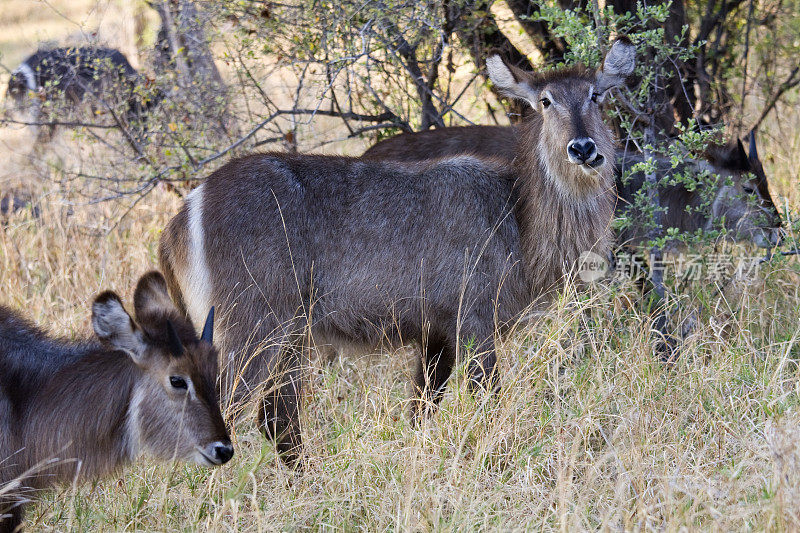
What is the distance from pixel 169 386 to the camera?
2.81 m

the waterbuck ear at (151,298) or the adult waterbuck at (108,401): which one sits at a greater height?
the waterbuck ear at (151,298)

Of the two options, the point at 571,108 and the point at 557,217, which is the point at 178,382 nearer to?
the point at 557,217

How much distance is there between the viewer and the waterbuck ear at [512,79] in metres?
4.02

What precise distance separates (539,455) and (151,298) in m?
1.49

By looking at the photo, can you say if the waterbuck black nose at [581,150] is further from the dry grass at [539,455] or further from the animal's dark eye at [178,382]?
the animal's dark eye at [178,382]

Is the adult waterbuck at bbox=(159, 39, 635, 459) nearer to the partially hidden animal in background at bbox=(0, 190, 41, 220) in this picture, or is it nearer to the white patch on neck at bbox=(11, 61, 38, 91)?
the partially hidden animal in background at bbox=(0, 190, 41, 220)

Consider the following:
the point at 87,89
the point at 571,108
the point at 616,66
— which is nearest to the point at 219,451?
the point at 571,108

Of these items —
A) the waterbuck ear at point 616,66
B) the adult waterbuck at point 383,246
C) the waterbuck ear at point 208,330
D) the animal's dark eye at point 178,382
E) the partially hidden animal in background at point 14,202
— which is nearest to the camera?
the animal's dark eye at point 178,382

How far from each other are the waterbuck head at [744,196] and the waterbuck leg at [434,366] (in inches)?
76.7

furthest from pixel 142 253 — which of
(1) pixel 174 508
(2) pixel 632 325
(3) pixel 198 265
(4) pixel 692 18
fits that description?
(4) pixel 692 18

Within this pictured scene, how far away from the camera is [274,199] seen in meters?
3.72

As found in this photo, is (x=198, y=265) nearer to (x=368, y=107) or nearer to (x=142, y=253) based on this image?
(x=142, y=253)

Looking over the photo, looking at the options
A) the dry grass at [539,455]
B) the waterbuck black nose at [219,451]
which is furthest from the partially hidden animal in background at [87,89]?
the waterbuck black nose at [219,451]

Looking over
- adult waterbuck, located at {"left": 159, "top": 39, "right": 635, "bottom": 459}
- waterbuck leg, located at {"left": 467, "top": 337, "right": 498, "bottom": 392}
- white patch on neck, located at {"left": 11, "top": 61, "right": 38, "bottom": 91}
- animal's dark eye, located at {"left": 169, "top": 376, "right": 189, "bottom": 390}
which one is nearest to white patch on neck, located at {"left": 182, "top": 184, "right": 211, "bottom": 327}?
adult waterbuck, located at {"left": 159, "top": 39, "right": 635, "bottom": 459}
